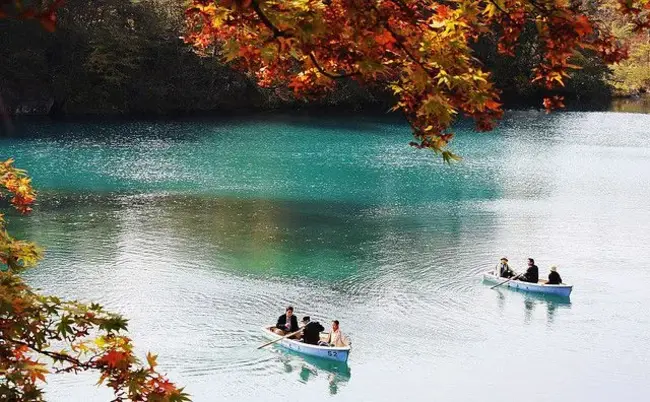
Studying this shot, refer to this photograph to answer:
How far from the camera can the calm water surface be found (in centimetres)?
1795

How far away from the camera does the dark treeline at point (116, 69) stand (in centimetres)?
4888

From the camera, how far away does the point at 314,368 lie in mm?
18234

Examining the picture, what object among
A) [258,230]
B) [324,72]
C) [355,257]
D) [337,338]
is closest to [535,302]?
[355,257]

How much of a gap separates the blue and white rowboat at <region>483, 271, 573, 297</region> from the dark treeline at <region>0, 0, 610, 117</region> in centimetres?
2711

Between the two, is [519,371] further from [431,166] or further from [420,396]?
[431,166]

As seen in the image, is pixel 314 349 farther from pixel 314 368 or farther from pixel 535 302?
pixel 535 302

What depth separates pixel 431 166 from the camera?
38156mm

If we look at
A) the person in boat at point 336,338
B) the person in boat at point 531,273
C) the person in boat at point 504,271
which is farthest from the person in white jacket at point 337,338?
the person in boat at point 531,273

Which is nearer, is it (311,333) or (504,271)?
(311,333)

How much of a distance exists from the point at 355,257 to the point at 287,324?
19.8 feet

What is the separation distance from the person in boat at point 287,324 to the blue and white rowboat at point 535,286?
6.58 meters

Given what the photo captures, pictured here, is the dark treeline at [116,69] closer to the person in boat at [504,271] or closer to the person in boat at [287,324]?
the person in boat at [504,271]

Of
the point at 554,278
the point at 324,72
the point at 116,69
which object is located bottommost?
the point at 554,278

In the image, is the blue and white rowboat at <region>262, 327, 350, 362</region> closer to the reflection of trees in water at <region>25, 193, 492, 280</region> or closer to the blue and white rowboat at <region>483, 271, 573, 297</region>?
the reflection of trees in water at <region>25, 193, 492, 280</region>
